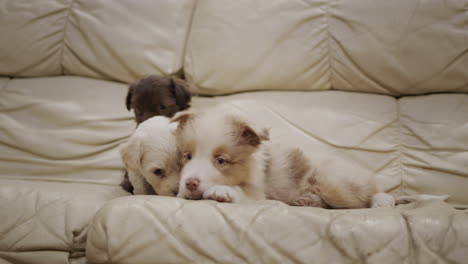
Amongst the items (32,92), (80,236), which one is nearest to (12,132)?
(32,92)

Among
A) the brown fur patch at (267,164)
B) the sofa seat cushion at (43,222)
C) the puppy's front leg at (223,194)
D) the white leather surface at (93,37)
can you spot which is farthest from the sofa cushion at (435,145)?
the sofa seat cushion at (43,222)

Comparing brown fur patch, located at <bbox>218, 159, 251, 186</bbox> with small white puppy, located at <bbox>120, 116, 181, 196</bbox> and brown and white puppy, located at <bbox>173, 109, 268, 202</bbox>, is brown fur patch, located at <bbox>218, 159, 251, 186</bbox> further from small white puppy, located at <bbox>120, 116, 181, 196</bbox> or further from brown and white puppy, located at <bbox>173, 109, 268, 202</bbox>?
small white puppy, located at <bbox>120, 116, 181, 196</bbox>

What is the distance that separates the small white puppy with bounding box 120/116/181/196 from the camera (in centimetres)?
194

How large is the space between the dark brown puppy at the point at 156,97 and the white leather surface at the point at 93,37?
0.32m

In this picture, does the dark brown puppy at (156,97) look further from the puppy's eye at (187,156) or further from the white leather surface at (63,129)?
the puppy's eye at (187,156)

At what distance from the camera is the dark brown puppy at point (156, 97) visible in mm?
2520

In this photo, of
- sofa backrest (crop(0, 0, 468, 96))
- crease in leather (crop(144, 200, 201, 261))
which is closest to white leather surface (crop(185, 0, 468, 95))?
sofa backrest (crop(0, 0, 468, 96))

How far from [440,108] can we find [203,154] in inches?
65.1

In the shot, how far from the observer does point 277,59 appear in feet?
9.01

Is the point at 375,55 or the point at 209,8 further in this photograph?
the point at 209,8

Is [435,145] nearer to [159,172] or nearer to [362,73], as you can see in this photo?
[362,73]

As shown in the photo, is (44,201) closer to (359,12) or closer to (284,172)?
(284,172)

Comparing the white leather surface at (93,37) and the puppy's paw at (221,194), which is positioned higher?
the white leather surface at (93,37)

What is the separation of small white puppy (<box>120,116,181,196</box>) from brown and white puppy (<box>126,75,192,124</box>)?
413mm
